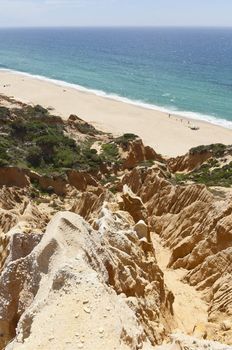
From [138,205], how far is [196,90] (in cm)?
7738

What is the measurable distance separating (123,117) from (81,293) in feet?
216

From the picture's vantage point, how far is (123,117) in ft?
249

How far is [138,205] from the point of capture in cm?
2417

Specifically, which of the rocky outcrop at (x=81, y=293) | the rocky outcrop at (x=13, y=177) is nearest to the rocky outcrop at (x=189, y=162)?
the rocky outcrop at (x=13, y=177)

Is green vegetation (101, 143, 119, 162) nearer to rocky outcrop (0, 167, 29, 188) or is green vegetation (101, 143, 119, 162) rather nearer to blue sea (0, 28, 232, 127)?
rocky outcrop (0, 167, 29, 188)

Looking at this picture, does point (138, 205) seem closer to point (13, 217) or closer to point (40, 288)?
point (13, 217)

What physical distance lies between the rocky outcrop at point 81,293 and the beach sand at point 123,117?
129 feet

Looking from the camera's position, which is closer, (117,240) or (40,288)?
(40,288)

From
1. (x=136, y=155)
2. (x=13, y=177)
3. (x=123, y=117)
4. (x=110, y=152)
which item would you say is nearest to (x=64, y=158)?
(x=110, y=152)

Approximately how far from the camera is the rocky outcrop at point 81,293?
1009 cm

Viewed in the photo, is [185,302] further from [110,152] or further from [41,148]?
[110,152]

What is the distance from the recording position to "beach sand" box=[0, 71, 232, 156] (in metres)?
62.1

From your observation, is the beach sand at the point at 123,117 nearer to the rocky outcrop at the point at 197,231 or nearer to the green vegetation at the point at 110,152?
the green vegetation at the point at 110,152

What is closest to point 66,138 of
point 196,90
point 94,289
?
point 94,289
